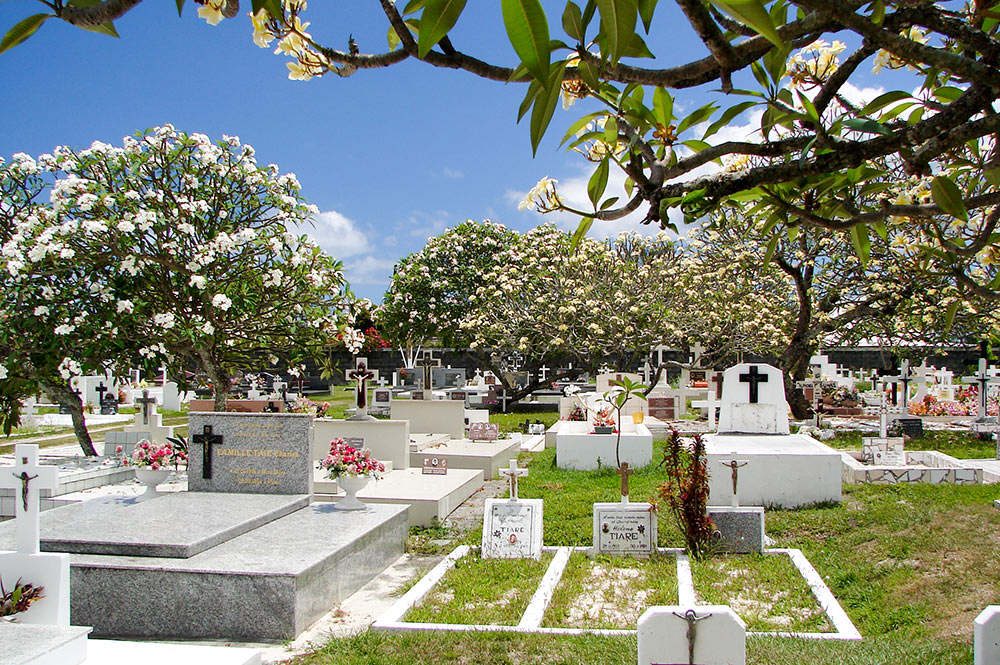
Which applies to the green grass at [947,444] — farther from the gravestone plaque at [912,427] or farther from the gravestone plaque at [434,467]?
the gravestone plaque at [434,467]

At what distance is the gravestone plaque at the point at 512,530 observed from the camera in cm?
702

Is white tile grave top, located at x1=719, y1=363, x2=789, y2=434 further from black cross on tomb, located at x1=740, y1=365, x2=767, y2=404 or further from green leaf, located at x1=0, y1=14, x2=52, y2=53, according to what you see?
green leaf, located at x1=0, y1=14, x2=52, y2=53

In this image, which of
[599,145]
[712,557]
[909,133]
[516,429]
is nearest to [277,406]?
[712,557]

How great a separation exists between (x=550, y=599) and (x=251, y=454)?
12.3 ft

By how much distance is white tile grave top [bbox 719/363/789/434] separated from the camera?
10.8m

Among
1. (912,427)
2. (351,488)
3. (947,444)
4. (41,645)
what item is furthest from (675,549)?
(912,427)

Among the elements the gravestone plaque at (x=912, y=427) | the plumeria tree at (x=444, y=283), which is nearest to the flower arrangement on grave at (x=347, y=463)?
the gravestone plaque at (x=912, y=427)

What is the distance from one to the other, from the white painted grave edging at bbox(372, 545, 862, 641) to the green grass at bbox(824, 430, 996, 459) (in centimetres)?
804

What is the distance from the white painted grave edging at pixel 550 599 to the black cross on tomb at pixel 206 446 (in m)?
2.79

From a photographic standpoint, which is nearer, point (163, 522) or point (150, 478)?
point (163, 522)

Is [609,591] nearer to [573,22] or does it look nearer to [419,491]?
[419,491]

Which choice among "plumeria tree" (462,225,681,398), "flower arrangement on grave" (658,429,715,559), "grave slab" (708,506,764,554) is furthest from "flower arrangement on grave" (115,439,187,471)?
"plumeria tree" (462,225,681,398)

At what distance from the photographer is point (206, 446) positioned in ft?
26.0

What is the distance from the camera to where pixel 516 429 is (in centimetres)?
1831
